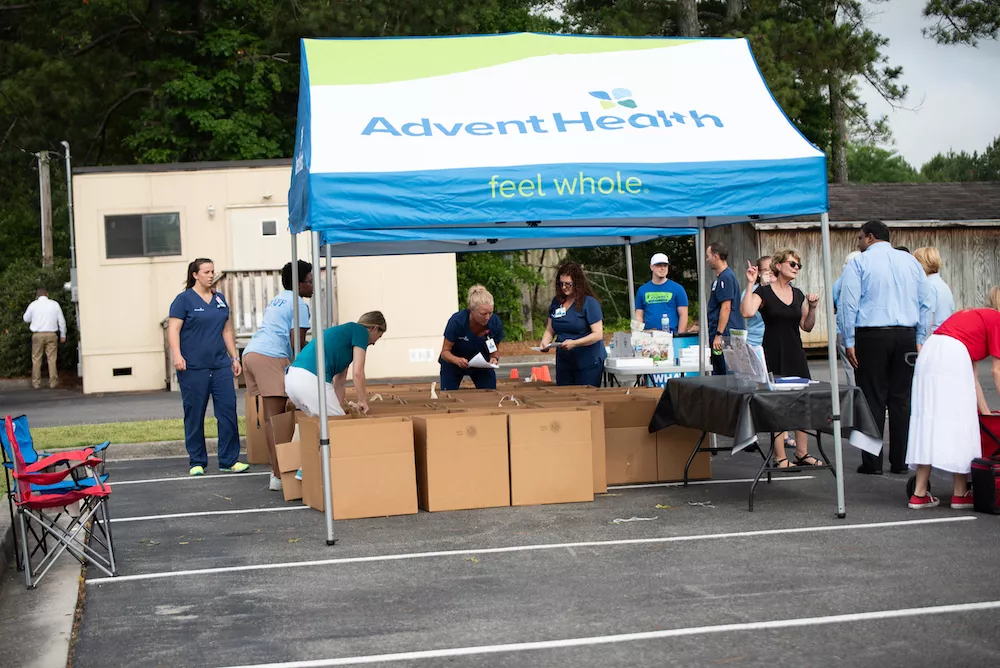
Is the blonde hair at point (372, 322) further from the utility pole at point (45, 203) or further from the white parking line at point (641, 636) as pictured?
the utility pole at point (45, 203)

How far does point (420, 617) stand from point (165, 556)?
237 cm

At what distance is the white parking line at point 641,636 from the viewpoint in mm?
4988

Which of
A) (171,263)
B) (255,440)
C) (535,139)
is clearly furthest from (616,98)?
(171,263)

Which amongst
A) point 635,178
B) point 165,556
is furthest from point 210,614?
point 635,178

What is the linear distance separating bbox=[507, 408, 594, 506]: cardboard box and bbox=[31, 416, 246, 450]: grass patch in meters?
5.62

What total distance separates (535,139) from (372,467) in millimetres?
2578

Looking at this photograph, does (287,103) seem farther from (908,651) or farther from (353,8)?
(908,651)

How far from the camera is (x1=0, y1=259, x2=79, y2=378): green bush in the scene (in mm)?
24906

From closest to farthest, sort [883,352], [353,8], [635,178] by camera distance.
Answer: [635,178] < [883,352] < [353,8]

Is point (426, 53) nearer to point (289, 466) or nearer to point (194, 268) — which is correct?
point (194, 268)

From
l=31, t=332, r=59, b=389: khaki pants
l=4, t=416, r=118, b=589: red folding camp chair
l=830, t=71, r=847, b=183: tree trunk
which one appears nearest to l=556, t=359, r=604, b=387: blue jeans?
l=4, t=416, r=118, b=589: red folding camp chair

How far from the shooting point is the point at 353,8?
27328mm

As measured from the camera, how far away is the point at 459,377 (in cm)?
1122

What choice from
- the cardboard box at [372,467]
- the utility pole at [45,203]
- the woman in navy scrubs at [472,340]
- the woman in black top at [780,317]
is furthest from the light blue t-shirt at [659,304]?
the utility pole at [45,203]
